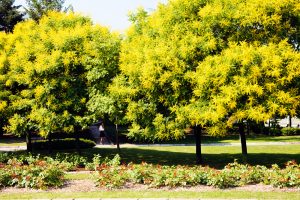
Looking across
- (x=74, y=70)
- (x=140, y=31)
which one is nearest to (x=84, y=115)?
(x=74, y=70)

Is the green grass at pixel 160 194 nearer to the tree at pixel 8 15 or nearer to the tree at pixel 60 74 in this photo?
the tree at pixel 60 74

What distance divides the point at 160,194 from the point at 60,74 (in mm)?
11651

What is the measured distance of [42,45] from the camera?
22.1 metres

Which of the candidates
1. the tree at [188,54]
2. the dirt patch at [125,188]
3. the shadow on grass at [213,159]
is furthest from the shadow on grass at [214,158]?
the dirt patch at [125,188]

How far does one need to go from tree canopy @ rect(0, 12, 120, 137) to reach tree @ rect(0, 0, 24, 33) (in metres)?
27.8

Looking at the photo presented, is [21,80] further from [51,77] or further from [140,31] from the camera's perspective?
[140,31]

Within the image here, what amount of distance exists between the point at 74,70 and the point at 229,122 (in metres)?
9.81

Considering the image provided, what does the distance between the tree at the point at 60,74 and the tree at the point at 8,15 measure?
2798 centimetres

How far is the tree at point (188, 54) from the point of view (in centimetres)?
1758

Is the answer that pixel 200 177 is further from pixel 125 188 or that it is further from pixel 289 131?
pixel 289 131

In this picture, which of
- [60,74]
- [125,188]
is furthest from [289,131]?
[125,188]

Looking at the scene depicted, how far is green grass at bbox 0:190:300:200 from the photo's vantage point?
12.1 m

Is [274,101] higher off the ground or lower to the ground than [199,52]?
lower

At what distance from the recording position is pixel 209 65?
1706 cm
